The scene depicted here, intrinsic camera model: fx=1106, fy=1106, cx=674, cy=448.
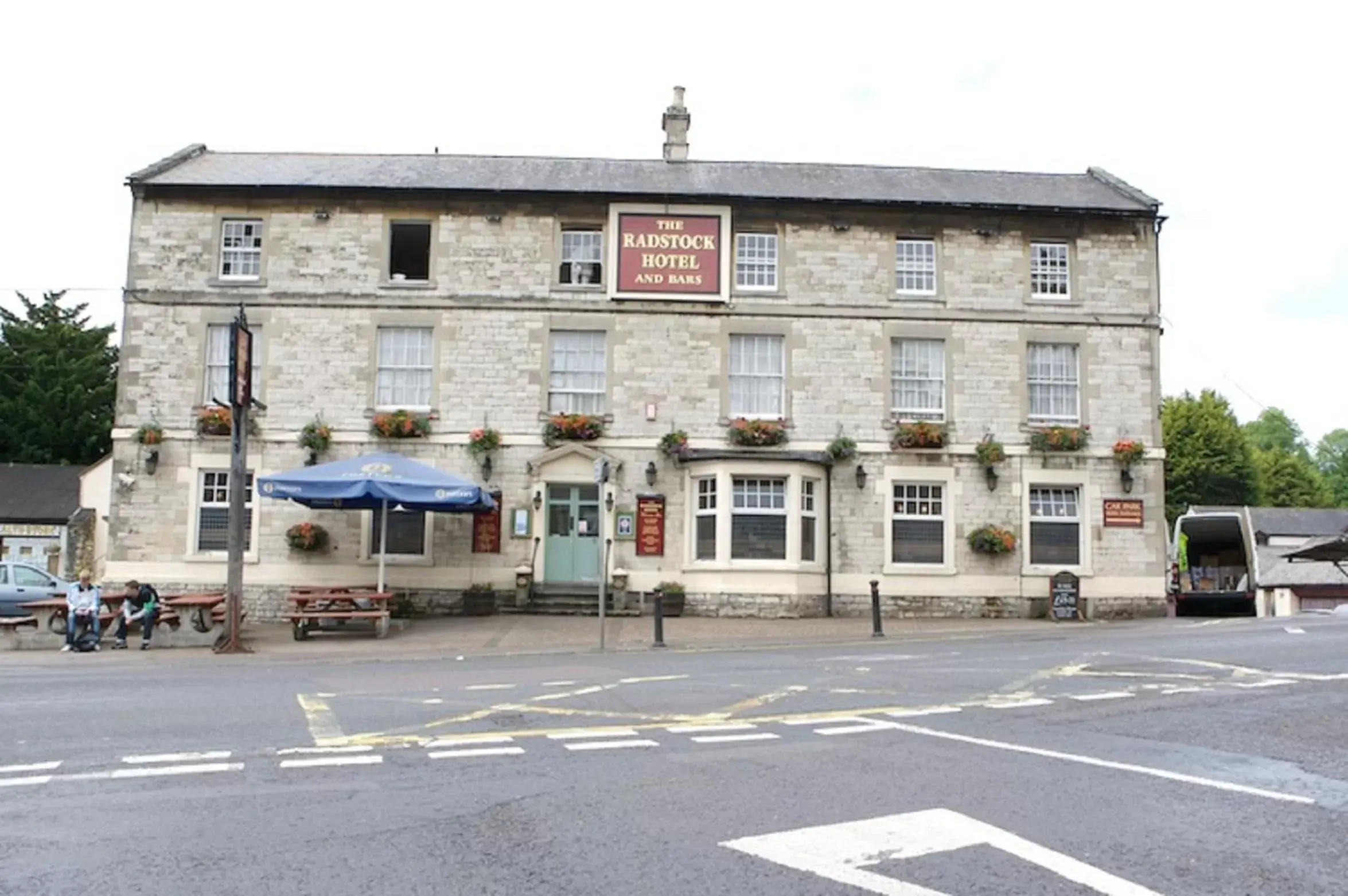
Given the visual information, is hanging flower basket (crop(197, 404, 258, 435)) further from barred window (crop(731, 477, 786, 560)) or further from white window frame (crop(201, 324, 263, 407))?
barred window (crop(731, 477, 786, 560))

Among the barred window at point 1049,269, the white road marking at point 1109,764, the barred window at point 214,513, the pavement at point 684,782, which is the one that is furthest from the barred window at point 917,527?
the white road marking at point 1109,764

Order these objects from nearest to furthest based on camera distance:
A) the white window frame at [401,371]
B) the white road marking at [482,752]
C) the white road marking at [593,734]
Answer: the white road marking at [482,752], the white road marking at [593,734], the white window frame at [401,371]

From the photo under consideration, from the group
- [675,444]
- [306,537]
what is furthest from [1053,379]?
[306,537]

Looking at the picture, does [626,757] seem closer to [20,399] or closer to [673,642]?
[673,642]

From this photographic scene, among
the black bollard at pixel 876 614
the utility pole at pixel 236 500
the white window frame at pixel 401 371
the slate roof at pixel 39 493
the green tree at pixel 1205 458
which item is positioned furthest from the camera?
the green tree at pixel 1205 458

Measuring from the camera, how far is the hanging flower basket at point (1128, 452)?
22781 millimetres

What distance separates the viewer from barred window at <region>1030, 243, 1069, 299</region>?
23703 millimetres

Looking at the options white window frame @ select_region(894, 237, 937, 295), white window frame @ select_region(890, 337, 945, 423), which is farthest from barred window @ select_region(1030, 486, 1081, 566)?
white window frame @ select_region(894, 237, 937, 295)

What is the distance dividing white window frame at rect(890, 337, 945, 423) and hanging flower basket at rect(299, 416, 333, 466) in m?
11.6

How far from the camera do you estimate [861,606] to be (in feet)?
74.3

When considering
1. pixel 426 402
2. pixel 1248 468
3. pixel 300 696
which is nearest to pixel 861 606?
pixel 426 402

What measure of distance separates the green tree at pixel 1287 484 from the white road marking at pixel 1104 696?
6999 cm

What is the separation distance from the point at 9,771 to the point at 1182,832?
6.94 m

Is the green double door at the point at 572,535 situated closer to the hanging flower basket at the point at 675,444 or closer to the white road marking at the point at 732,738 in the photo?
the hanging flower basket at the point at 675,444
